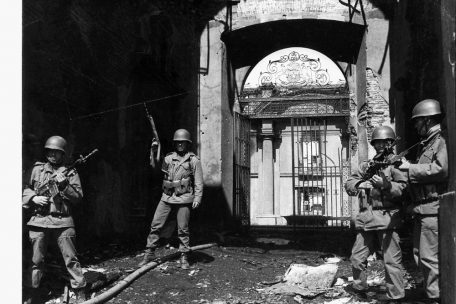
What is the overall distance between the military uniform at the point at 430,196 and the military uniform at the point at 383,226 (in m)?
0.36

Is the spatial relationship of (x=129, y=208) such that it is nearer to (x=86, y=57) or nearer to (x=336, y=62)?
(x=86, y=57)

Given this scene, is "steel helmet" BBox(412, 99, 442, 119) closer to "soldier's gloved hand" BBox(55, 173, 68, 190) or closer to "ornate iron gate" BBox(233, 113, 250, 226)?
"soldier's gloved hand" BBox(55, 173, 68, 190)

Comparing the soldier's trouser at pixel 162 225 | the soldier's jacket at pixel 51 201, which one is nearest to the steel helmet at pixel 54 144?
the soldier's jacket at pixel 51 201

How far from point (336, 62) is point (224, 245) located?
5151mm

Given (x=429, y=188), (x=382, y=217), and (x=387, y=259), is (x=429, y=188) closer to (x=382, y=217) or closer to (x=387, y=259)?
(x=382, y=217)

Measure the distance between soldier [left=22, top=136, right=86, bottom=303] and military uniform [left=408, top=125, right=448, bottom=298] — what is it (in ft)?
11.7

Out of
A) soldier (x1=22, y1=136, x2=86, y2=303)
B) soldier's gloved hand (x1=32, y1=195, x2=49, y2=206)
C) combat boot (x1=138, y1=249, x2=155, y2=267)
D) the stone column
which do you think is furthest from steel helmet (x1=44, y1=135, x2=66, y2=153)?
the stone column

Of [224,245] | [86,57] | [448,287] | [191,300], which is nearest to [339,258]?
[224,245]

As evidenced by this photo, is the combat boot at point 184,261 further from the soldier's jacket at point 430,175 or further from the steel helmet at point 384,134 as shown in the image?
the soldier's jacket at point 430,175

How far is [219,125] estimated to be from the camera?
1048 centimetres

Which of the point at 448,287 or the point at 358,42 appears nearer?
the point at 448,287

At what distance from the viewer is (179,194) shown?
7543 millimetres

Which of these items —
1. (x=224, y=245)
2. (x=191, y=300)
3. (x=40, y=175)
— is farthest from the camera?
(x=224, y=245)

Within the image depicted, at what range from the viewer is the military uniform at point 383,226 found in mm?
5438
